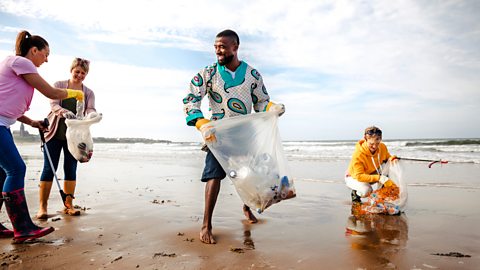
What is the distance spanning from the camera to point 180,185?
5.80m

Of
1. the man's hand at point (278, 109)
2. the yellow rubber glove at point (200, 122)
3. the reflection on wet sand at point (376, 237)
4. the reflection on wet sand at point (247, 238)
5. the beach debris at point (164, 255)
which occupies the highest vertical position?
the man's hand at point (278, 109)

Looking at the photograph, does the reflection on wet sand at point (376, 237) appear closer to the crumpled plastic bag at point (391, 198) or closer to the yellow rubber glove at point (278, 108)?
the crumpled plastic bag at point (391, 198)

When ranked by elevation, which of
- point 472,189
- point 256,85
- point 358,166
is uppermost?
point 256,85

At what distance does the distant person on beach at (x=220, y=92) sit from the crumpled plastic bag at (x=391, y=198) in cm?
169

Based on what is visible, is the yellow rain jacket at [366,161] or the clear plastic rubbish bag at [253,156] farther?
the yellow rain jacket at [366,161]

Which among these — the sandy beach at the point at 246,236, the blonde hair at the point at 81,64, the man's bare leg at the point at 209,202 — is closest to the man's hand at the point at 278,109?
the man's bare leg at the point at 209,202

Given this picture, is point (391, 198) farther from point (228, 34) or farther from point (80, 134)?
point (80, 134)

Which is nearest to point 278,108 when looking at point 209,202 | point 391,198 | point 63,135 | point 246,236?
point 209,202

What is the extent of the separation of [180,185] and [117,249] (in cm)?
343

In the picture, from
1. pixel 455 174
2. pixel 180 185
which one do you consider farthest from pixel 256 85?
pixel 455 174

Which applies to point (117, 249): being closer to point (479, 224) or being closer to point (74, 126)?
point (74, 126)

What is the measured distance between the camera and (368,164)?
400cm

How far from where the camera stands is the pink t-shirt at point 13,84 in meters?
2.44

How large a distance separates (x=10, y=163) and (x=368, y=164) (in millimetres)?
3486
